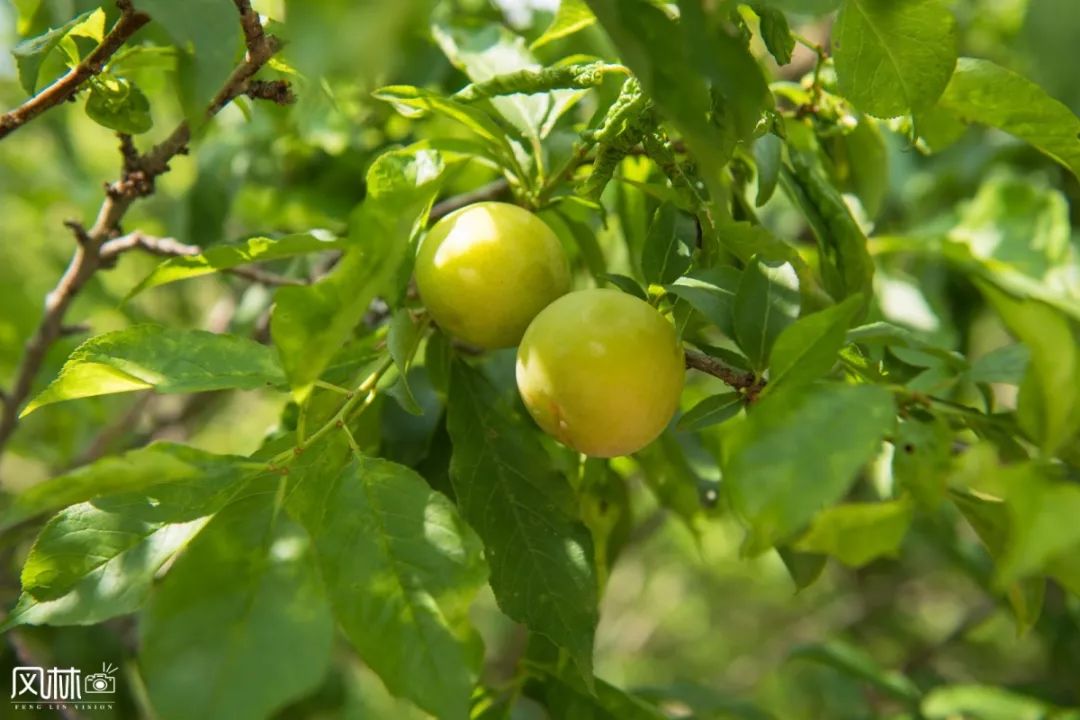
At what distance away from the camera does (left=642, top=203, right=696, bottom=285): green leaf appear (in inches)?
33.4

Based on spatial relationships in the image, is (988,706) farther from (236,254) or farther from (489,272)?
(236,254)

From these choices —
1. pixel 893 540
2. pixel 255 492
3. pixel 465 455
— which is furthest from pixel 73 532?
pixel 893 540

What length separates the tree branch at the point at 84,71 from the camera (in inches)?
31.2

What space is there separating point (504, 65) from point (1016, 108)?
0.51m

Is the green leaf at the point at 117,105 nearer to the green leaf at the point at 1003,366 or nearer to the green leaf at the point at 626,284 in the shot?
the green leaf at the point at 626,284

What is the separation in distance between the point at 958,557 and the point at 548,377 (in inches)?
44.4

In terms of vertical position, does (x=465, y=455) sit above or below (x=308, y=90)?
below

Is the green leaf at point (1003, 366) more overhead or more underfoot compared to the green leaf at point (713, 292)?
more underfoot

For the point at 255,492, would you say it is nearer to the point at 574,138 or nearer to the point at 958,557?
the point at 574,138

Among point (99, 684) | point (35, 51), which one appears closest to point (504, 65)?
point (35, 51)

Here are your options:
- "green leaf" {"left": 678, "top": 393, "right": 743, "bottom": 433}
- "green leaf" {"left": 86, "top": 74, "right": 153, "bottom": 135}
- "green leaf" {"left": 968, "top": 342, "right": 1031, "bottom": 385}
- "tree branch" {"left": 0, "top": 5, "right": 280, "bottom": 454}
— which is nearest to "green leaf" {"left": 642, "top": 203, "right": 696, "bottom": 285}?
"green leaf" {"left": 678, "top": 393, "right": 743, "bottom": 433}

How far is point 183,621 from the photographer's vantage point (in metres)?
0.58

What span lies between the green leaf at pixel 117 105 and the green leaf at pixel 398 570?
0.38 meters

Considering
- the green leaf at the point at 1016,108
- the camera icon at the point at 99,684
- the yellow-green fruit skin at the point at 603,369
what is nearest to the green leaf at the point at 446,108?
the yellow-green fruit skin at the point at 603,369
